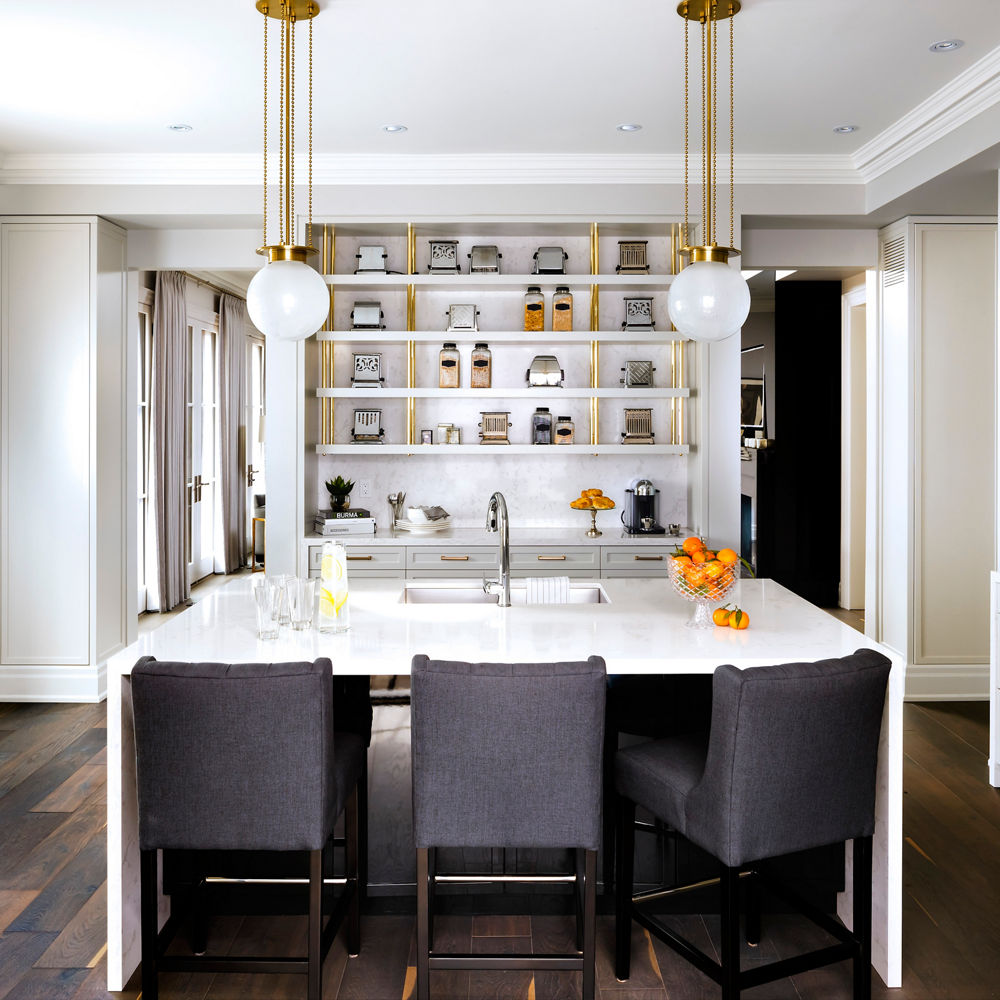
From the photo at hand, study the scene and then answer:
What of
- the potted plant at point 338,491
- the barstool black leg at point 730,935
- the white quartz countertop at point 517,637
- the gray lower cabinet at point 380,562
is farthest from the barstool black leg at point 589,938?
the potted plant at point 338,491

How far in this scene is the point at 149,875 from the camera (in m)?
2.03

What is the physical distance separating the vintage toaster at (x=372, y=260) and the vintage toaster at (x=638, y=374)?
1.38m

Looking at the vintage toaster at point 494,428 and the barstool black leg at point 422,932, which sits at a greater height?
the vintage toaster at point 494,428

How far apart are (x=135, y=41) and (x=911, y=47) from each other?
8.85 feet

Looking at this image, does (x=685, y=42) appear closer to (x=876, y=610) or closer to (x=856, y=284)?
(x=876, y=610)

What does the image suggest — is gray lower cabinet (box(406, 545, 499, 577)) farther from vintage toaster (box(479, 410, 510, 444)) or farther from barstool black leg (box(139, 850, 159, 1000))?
barstool black leg (box(139, 850, 159, 1000))

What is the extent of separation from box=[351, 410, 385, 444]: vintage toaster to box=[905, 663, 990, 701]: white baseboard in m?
3.00

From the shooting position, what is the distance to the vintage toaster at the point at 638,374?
482cm

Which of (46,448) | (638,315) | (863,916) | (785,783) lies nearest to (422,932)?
(785,783)

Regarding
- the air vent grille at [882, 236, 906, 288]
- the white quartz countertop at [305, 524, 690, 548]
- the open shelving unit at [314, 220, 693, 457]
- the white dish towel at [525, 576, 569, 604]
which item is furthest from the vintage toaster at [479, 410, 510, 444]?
the air vent grille at [882, 236, 906, 288]

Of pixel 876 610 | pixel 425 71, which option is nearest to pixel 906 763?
pixel 876 610

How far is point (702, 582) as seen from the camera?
8.27ft

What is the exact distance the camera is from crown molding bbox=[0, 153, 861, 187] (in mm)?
4457

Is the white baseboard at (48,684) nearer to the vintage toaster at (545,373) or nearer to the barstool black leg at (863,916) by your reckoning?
the vintage toaster at (545,373)
